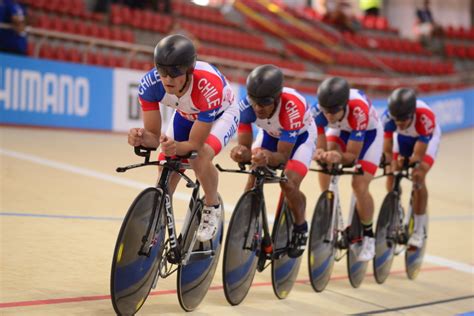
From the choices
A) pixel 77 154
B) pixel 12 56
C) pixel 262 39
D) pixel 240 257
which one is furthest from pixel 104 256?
pixel 262 39

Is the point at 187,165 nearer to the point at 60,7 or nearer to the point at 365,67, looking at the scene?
the point at 60,7

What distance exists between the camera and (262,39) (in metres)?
19.1

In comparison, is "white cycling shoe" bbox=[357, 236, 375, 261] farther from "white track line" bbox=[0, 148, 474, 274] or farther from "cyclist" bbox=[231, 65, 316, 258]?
"white track line" bbox=[0, 148, 474, 274]

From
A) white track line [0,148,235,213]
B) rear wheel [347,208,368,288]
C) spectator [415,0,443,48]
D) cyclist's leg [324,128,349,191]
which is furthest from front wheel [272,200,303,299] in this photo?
spectator [415,0,443,48]

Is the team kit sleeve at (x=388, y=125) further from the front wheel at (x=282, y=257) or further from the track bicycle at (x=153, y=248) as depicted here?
the track bicycle at (x=153, y=248)

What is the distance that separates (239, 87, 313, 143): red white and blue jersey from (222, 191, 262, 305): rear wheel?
47 cm

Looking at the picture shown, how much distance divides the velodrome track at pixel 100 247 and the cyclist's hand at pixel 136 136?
0.89 meters

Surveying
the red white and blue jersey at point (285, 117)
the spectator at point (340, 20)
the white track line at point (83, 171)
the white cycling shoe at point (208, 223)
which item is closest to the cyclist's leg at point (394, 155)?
the red white and blue jersey at point (285, 117)

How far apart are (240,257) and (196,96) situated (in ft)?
3.49

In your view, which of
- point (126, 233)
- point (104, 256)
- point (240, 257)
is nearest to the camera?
point (126, 233)

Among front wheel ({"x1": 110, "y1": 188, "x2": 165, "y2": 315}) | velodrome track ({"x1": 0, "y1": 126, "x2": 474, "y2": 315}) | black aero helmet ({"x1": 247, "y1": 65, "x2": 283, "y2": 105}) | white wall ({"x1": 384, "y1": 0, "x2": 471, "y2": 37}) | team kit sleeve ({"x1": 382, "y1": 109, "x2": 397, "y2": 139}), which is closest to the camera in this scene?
front wheel ({"x1": 110, "y1": 188, "x2": 165, "y2": 315})

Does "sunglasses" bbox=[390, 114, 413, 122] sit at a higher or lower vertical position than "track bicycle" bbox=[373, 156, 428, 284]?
Answer: higher

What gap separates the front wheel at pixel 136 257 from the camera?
3.49 m

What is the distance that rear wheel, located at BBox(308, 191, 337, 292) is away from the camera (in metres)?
5.11
